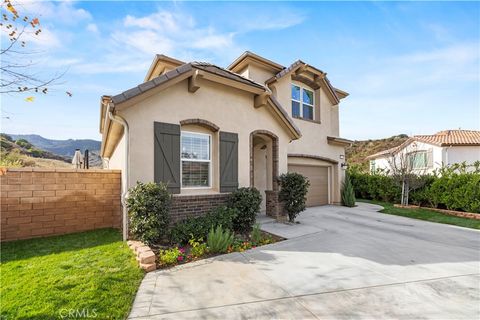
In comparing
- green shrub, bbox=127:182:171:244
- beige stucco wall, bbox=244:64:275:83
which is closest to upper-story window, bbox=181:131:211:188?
green shrub, bbox=127:182:171:244

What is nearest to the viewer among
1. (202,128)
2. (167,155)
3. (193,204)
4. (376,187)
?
(167,155)

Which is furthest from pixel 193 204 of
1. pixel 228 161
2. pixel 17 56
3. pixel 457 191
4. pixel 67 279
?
pixel 457 191

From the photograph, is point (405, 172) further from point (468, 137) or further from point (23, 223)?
point (23, 223)

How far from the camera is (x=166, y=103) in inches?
286

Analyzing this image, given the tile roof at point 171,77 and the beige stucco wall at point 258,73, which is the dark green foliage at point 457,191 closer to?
the beige stucco wall at point 258,73

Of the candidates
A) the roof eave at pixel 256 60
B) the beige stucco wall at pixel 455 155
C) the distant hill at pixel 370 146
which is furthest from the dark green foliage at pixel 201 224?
the distant hill at pixel 370 146

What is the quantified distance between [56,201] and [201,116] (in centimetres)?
534

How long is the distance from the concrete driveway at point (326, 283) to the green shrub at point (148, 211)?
49.6 inches

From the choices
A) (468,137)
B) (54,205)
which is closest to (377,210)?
(54,205)

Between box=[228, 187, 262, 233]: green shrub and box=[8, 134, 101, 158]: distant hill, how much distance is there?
28290 mm

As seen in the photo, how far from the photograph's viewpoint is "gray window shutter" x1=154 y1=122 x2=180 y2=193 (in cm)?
695

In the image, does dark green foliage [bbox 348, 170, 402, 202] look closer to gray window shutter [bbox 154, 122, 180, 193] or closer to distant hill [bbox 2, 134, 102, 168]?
gray window shutter [bbox 154, 122, 180, 193]

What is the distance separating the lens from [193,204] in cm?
746

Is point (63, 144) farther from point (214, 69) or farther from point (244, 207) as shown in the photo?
point (244, 207)
